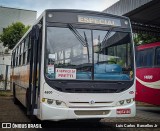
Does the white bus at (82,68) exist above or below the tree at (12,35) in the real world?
below

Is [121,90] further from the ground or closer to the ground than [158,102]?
further from the ground

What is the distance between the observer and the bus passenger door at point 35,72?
839cm

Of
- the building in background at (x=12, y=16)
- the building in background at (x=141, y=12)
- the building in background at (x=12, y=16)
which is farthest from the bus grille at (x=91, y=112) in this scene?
the building in background at (x=12, y=16)

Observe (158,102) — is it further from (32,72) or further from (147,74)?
(32,72)

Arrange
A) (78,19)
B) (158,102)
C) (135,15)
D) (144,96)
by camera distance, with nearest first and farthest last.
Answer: (78,19)
(158,102)
(144,96)
(135,15)

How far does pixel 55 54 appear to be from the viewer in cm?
792

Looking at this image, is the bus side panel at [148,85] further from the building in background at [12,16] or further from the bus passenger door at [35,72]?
the building in background at [12,16]

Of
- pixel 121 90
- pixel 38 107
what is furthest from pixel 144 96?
pixel 38 107

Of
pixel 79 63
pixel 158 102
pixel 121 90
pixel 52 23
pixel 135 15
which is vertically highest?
pixel 135 15

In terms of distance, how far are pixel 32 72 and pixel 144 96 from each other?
23.3 ft

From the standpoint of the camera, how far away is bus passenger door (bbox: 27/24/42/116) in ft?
27.5

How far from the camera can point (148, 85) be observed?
14227mm

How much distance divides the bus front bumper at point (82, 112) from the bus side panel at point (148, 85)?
18.7 ft

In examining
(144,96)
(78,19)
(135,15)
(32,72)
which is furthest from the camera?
(135,15)
